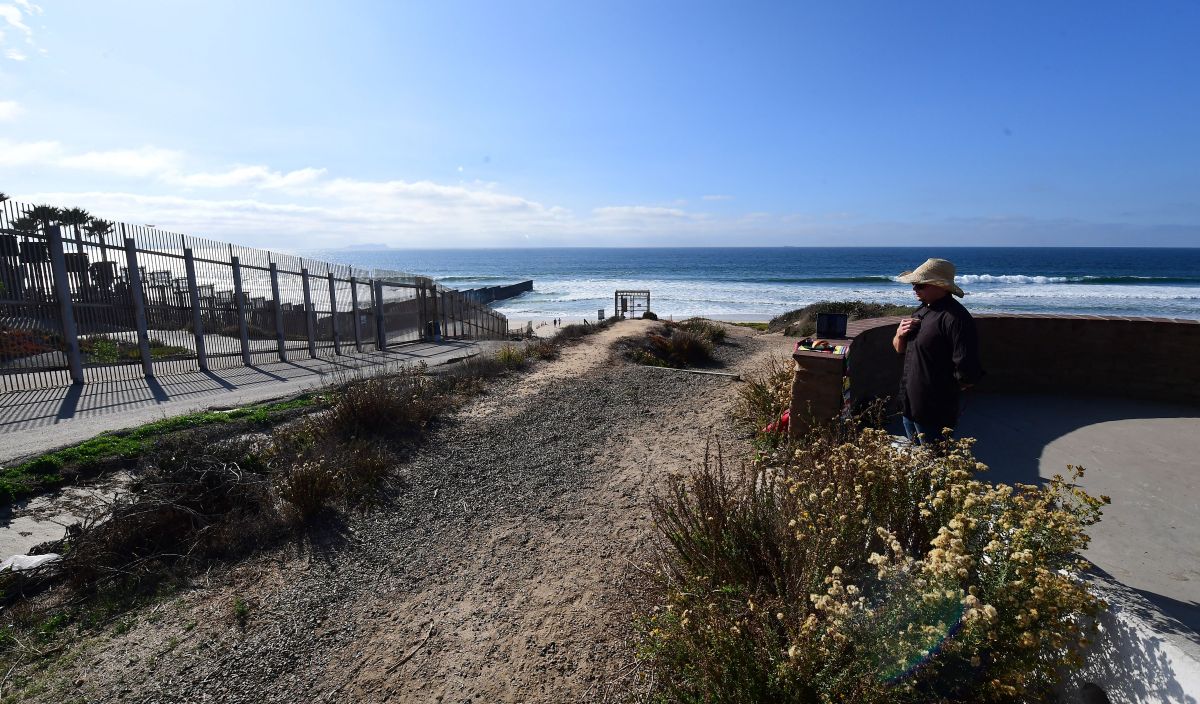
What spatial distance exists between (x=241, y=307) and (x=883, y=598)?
12.0m

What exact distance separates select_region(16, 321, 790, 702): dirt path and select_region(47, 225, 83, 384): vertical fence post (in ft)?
20.4

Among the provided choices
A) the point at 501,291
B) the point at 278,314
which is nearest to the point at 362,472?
the point at 278,314

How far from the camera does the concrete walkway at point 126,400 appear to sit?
231 inches

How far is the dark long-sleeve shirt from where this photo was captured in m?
→ 3.51

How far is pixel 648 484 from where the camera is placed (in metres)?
4.98

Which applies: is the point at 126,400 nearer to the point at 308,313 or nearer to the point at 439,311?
the point at 308,313

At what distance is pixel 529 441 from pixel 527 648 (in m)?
3.57

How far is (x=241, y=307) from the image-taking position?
11016 millimetres

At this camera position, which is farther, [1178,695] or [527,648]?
[527,648]

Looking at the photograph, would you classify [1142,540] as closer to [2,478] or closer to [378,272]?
[2,478]

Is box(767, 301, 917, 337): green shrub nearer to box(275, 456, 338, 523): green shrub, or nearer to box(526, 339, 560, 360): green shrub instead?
box(526, 339, 560, 360): green shrub

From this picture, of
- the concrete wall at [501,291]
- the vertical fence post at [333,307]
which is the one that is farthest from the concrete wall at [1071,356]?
the concrete wall at [501,291]

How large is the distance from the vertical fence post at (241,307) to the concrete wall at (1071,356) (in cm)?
1082

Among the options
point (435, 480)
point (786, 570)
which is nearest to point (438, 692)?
point (786, 570)
